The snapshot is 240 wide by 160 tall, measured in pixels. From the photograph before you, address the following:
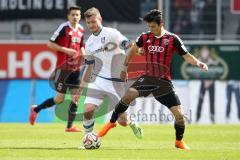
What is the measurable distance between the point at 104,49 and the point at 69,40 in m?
3.99

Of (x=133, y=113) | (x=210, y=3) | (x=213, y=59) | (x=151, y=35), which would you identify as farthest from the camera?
(x=210, y=3)

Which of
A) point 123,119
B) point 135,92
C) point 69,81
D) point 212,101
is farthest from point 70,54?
point 212,101

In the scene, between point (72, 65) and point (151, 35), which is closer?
point (151, 35)

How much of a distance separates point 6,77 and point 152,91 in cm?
1163

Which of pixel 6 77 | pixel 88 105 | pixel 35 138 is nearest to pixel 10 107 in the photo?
pixel 6 77

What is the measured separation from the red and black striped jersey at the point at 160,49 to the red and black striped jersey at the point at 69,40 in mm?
4488

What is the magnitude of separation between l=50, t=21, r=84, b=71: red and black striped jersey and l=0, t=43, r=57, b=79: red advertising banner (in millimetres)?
6489

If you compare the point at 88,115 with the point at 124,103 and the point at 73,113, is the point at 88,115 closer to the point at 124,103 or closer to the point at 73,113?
the point at 124,103

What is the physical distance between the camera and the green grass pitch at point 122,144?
1180 cm

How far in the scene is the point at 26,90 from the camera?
872 inches

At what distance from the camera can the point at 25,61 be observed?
2428 cm

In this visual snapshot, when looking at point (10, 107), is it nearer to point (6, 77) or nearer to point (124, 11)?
point (6, 77)

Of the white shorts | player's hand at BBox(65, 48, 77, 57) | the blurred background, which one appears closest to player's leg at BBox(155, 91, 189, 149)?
the white shorts

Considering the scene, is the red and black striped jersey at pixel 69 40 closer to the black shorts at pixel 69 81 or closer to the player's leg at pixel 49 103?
the black shorts at pixel 69 81
